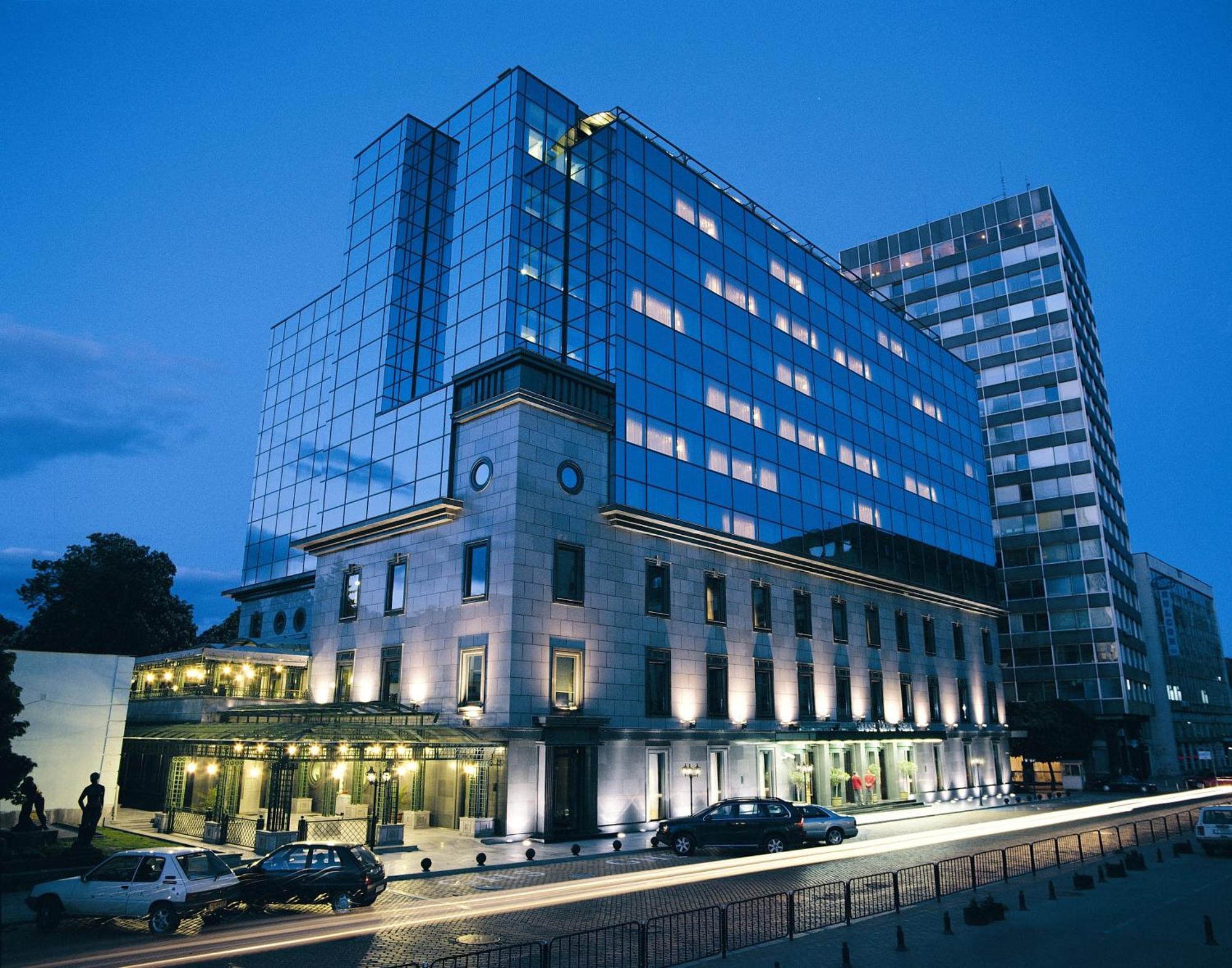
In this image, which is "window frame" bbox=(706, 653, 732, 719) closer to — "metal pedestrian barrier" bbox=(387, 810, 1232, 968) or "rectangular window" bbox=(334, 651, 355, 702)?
"metal pedestrian barrier" bbox=(387, 810, 1232, 968)

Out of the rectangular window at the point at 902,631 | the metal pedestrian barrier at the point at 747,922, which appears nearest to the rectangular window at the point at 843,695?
the rectangular window at the point at 902,631

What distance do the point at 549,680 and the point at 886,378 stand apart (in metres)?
41.2

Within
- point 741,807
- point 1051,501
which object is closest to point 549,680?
point 741,807

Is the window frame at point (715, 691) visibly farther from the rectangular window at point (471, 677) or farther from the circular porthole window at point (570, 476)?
the rectangular window at point (471, 677)

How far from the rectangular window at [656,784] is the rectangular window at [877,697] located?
66.5 feet

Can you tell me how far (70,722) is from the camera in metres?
37.8

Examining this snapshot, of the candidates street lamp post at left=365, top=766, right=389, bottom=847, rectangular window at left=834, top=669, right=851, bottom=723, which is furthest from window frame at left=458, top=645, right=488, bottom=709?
rectangular window at left=834, top=669, right=851, bottom=723

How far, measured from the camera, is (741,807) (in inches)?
1241

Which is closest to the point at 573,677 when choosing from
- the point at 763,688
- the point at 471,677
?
the point at 471,677

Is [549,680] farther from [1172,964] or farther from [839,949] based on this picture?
[1172,964]

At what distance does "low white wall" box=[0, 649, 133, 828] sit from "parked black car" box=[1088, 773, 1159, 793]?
71.7m

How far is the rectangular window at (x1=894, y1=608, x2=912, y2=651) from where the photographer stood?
59.9 metres

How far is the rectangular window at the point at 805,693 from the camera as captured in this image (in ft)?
163

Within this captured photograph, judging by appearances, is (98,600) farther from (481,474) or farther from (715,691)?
(715,691)
